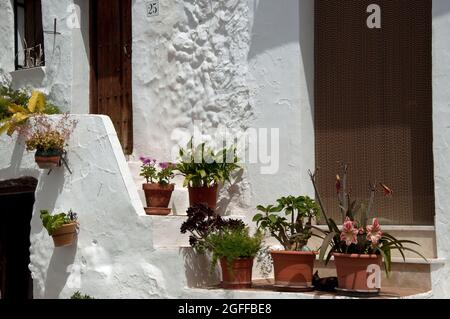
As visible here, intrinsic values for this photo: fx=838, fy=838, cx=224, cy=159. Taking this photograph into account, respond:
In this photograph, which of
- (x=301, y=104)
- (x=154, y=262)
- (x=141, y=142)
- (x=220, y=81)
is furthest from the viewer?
(x=141, y=142)

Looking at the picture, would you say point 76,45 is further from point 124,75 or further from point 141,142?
point 141,142

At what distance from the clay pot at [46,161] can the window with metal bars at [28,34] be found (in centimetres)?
290

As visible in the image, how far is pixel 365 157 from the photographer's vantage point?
8.59 metres

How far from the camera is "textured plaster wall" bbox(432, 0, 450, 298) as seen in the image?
770cm

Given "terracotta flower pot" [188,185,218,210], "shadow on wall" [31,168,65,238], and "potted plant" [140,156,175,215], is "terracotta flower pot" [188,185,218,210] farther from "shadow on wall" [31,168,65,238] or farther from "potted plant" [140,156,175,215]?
"shadow on wall" [31,168,65,238]

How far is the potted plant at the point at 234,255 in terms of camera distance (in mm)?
7707

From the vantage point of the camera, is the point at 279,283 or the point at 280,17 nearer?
the point at 279,283

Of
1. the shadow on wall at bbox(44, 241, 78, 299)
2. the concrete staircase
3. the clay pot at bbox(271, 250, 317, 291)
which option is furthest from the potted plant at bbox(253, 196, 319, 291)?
the shadow on wall at bbox(44, 241, 78, 299)

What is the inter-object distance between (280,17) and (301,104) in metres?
0.97

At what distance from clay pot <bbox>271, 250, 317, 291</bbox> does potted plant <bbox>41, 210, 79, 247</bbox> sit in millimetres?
2368
